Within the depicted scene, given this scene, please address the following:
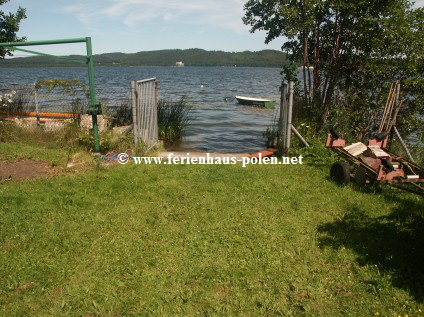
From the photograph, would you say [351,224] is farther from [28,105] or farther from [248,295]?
[28,105]

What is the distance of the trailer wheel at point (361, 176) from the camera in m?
6.48

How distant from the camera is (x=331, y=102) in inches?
406

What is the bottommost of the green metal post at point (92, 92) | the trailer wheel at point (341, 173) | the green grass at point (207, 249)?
the green grass at point (207, 249)

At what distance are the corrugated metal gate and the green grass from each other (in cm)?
228

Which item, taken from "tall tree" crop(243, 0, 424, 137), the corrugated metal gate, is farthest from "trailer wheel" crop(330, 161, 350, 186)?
the corrugated metal gate

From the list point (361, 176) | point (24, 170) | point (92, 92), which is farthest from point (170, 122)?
point (361, 176)

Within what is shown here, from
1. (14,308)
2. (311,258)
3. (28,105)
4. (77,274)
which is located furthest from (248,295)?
(28,105)

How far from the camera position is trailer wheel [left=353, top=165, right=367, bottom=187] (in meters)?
6.48

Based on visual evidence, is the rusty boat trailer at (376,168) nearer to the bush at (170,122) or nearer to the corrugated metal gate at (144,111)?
the corrugated metal gate at (144,111)

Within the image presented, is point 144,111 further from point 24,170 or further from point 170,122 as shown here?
point 170,122

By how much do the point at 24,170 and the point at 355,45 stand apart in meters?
9.22

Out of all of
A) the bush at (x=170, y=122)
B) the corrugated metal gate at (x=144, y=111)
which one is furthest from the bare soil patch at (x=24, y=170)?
the bush at (x=170, y=122)

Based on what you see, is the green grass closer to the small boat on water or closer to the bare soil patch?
the bare soil patch

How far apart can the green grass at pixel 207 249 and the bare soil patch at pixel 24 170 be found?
20.8 inches
